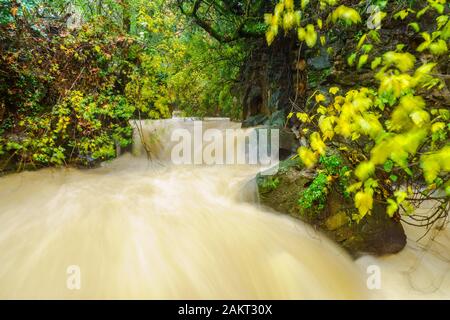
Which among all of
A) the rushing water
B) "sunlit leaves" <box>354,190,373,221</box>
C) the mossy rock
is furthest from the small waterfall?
"sunlit leaves" <box>354,190,373,221</box>

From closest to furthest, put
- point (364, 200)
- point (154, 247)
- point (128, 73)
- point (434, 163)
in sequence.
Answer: point (434, 163) → point (364, 200) → point (154, 247) → point (128, 73)

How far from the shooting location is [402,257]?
306cm

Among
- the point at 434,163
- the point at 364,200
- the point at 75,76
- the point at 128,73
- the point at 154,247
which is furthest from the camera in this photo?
the point at 128,73

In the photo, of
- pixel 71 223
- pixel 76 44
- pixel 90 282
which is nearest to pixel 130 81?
pixel 76 44

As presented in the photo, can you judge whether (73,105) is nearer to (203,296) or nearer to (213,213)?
(213,213)

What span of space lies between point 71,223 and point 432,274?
3.58 meters

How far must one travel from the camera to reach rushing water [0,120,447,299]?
2.38 meters

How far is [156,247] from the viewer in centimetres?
281

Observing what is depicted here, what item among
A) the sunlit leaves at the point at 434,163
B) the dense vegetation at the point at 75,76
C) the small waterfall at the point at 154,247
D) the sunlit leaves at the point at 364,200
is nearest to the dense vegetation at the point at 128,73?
the dense vegetation at the point at 75,76

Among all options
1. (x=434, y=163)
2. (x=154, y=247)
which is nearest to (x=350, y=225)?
(x=434, y=163)

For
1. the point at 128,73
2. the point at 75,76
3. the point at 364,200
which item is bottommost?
the point at 364,200

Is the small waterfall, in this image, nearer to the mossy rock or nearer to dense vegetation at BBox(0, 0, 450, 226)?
the mossy rock

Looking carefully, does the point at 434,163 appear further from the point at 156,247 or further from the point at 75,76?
the point at 75,76

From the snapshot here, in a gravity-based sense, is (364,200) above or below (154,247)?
above
